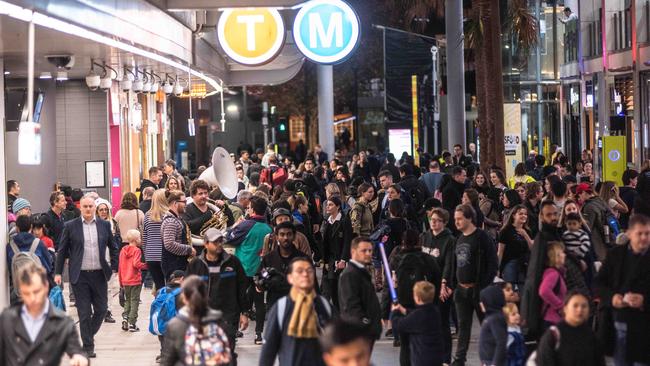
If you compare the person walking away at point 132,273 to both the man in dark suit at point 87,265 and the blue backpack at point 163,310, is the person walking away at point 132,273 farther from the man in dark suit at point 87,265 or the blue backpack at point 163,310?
the blue backpack at point 163,310

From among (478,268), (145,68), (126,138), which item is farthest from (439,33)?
(478,268)

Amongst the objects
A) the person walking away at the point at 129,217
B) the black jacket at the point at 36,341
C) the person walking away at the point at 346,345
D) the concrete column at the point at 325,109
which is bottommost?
the black jacket at the point at 36,341

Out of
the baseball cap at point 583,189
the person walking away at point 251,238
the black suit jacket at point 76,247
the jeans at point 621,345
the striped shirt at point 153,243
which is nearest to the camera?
the jeans at point 621,345

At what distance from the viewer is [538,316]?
39.7 feet

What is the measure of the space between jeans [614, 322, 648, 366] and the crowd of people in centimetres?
2

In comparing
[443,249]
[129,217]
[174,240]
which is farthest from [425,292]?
[129,217]

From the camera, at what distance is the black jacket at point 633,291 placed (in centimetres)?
1119

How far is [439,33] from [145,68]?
40.4 metres

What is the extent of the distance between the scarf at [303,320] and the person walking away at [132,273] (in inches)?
296

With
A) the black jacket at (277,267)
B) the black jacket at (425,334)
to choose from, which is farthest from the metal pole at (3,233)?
the black jacket at (425,334)

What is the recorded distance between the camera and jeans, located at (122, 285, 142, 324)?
668 inches

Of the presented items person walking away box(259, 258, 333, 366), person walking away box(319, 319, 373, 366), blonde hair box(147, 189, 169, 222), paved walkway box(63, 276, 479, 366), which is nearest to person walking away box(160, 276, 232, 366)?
person walking away box(259, 258, 333, 366)

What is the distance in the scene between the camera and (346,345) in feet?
23.5

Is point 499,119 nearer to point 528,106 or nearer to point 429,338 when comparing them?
point 429,338
